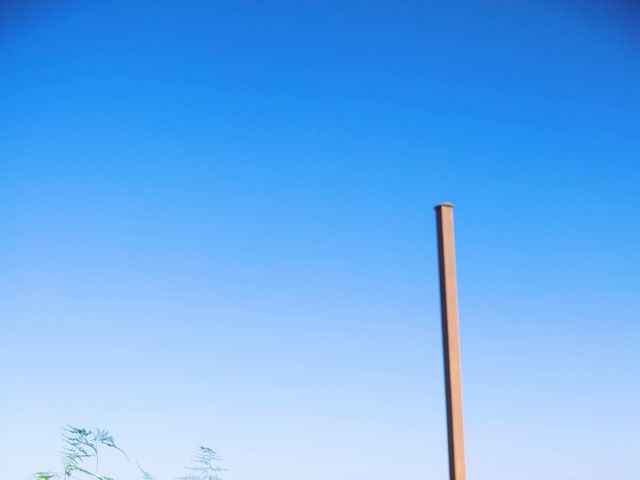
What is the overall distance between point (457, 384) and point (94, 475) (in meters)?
2.59

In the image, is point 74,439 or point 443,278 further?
point 74,439

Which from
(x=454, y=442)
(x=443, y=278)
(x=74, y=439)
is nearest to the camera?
(x=454, y=442)

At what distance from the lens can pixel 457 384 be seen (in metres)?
4.07

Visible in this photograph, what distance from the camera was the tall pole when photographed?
3.96 meters

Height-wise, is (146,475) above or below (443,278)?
below

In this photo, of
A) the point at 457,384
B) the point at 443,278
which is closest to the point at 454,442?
the point at 457,384

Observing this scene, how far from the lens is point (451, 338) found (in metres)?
4.17

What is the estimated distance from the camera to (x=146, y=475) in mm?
4477

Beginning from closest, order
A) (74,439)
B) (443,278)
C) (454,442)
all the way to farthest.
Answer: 1. (454,442)
2. (443,278)
3. (74,439)

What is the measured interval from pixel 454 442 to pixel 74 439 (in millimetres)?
2765

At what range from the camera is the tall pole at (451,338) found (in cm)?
396

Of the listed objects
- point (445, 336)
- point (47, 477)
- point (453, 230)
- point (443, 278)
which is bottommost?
point (47, 477)

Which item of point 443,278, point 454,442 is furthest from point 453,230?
point 454,442

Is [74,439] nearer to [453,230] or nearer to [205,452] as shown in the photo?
[205,452]
